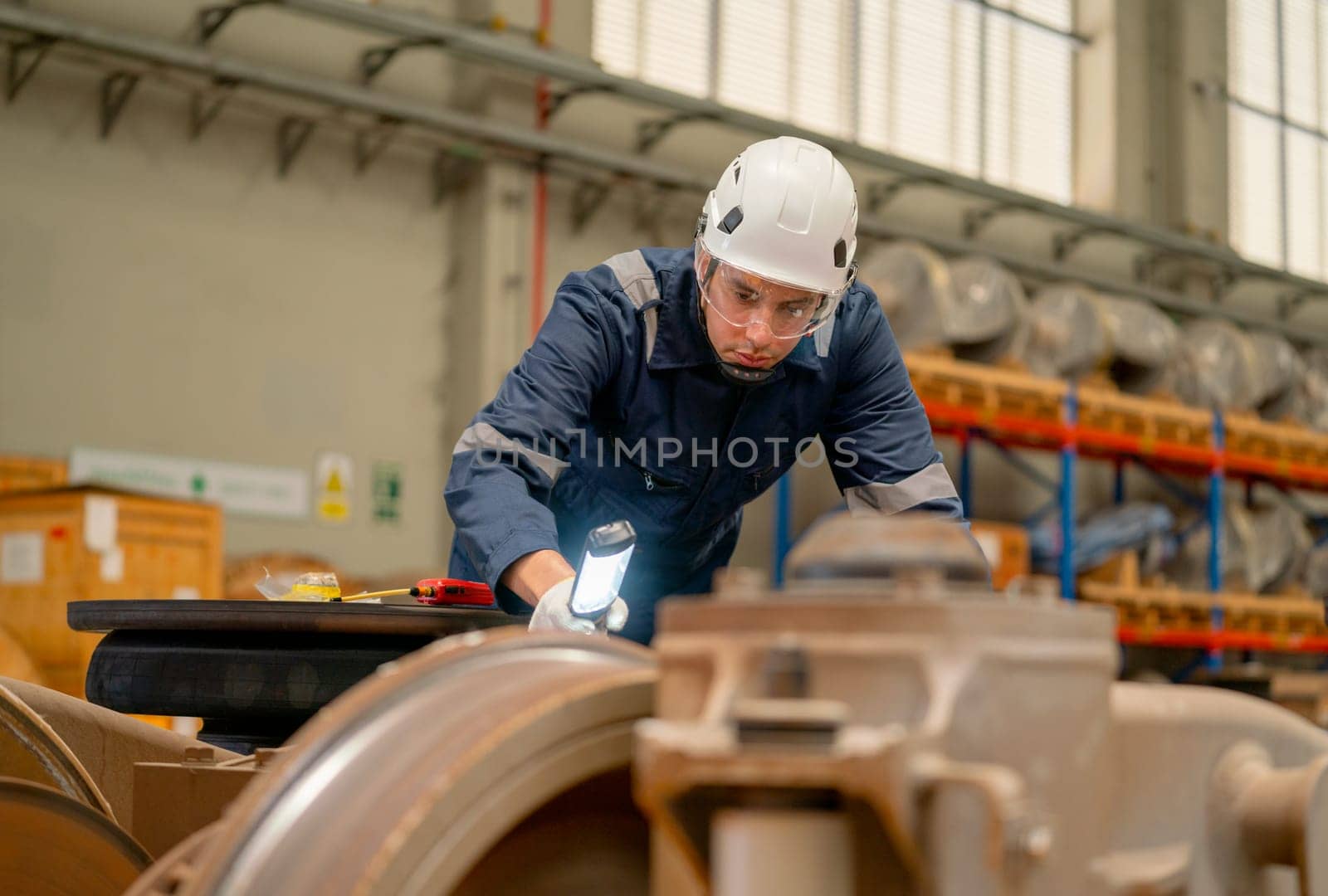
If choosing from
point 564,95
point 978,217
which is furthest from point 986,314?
point 564,95

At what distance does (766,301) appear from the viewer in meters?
1.97

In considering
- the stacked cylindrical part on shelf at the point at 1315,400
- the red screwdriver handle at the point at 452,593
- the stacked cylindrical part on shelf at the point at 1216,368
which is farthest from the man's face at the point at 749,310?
the stacked cylindrical part on shelf at the point at 1315,400

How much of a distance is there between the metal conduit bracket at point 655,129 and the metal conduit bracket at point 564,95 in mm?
411

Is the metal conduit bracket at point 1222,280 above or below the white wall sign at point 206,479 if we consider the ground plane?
above

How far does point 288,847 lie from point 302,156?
504cm

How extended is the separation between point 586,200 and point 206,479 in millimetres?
2033

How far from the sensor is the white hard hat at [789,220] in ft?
6.32

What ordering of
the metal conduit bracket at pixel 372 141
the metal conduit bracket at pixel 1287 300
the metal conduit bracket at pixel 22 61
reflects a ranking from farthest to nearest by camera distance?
1. the metal conduit bracket at pixel 1287 300
2. the metal conduit bracket at pixel 372 141
3. the metal conduit bracket at pixel 22 61

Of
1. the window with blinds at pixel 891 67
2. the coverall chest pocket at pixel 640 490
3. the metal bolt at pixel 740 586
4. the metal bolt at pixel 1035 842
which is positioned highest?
the window with blinds at pixel 891 67

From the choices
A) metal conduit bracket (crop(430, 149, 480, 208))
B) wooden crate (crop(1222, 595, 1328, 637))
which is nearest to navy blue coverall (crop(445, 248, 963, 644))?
metal conduit bracket (crop(430, 149, 480, 208))

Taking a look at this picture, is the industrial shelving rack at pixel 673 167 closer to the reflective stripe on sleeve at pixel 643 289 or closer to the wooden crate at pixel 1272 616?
the wooden crate at pixel 1272 616

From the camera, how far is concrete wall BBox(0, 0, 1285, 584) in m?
4.91

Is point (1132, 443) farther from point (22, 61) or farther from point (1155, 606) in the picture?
point (22, 61)

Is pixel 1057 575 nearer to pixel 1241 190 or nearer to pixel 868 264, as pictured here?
pixel 868 264
